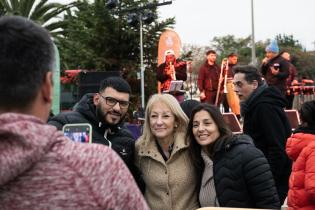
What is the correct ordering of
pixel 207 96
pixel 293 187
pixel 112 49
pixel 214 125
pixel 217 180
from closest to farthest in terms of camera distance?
pixel 217 180
pixel 214 125
pixel 293 187
pixel 207 96
pixel 112 49

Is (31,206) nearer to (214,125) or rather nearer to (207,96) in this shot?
(214,125)

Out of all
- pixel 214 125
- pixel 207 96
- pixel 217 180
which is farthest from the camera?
pixel 207 96

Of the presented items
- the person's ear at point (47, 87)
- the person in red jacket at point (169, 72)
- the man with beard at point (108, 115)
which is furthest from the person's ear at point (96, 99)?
the person in red jacket at point (169, 72)

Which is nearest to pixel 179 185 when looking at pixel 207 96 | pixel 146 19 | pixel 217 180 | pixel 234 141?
pixel 217 180

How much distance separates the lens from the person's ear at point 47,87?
129 cm

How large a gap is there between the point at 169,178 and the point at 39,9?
2338 centimetres

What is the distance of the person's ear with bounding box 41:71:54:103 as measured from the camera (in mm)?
1292

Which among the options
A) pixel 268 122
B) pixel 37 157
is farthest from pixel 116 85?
pixel 37 157

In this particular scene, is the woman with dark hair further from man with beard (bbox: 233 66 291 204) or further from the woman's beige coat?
man with beard (bbox: 233 66 291 204)

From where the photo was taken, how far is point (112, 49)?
59.1 ft

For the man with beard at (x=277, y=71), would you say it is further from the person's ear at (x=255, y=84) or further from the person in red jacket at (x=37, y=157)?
the person in red jacket at (x=37, y=157)

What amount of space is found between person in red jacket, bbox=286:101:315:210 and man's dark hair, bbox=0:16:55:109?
2.56 meters

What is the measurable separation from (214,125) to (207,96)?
33.9ft

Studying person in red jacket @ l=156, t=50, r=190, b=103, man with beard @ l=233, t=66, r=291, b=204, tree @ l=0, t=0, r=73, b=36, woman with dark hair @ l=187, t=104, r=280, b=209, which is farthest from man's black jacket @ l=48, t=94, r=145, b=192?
tree @ l=0, t=0, r=73, b=36
